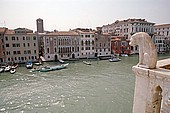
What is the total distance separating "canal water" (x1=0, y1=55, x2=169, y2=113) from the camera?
9.48m

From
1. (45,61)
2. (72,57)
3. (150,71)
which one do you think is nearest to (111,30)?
(72,57)

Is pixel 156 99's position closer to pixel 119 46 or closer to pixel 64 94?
pixel 64 94

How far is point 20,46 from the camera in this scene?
24.4 m

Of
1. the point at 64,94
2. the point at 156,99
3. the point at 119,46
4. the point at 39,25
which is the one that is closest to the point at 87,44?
the point at 119,46

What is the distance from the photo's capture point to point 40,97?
1139 centimetres

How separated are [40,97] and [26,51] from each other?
15.4 metres

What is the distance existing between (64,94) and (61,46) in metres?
16.9

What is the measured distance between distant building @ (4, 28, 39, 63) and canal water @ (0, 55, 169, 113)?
759cm

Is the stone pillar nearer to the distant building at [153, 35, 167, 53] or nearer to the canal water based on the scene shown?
the canal water

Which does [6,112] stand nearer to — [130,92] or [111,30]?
[130,92]

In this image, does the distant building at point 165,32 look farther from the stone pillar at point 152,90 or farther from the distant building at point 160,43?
the stone pillar at point 152,90

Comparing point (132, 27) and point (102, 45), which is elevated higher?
point (132, 27)

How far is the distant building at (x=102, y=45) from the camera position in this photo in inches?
1239

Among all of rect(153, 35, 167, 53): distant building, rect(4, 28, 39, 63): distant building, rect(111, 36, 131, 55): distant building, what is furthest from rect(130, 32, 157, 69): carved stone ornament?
rect(153, 35, 167, 53): distant building
